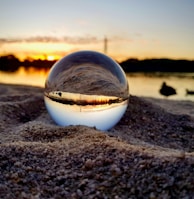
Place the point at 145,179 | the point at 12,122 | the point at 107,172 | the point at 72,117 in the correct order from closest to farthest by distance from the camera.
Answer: the point at 145,179
the point at 107,172
the point at 72,117
the point at 12,122

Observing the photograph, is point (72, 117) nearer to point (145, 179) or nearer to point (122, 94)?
point (122, 94)

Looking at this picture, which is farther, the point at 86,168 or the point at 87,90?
the point at 87,90

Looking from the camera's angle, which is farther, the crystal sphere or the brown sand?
the crystal sphere

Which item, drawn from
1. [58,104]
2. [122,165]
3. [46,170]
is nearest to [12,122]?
[58,104]

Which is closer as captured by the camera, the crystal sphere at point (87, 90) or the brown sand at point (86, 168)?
the brown sand at point (86, 168)

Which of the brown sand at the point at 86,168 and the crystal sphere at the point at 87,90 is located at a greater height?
the crystal sphere at the point at 87,90

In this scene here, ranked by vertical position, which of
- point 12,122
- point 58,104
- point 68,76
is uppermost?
point 68,76

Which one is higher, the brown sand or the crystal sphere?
the crystal sphere

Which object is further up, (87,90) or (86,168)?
(87,90)
